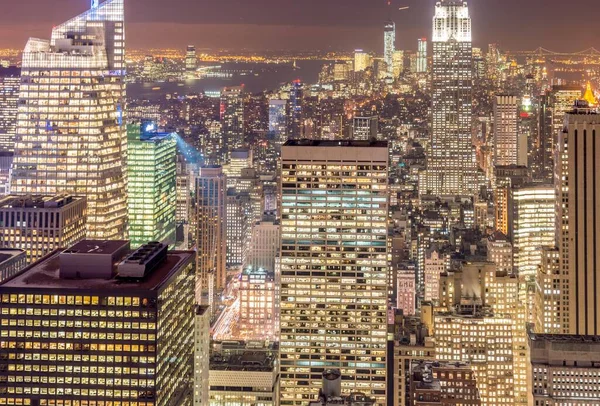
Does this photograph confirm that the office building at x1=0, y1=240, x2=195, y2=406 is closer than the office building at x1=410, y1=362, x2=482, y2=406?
Yes

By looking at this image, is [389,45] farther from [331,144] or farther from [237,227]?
[237,227]

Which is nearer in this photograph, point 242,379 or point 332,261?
point 242,379

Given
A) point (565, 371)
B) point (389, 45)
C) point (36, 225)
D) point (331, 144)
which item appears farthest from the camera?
point (389, 45)

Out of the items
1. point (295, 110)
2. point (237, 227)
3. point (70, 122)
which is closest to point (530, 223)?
point (295, 110)

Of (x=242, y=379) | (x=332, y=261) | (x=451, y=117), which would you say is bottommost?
(x=242, y=379)

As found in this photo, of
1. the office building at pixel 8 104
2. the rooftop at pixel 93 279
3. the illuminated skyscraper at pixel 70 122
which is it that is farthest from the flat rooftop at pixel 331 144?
the office building at pixel 8 104

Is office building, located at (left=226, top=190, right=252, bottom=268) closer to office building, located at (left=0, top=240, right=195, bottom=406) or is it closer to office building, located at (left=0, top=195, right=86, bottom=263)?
office building, located at (left=0, top=195, right=86, bottom=263)

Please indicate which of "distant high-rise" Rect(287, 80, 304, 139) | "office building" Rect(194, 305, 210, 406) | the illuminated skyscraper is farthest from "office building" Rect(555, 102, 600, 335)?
the illuminated skyscraper
